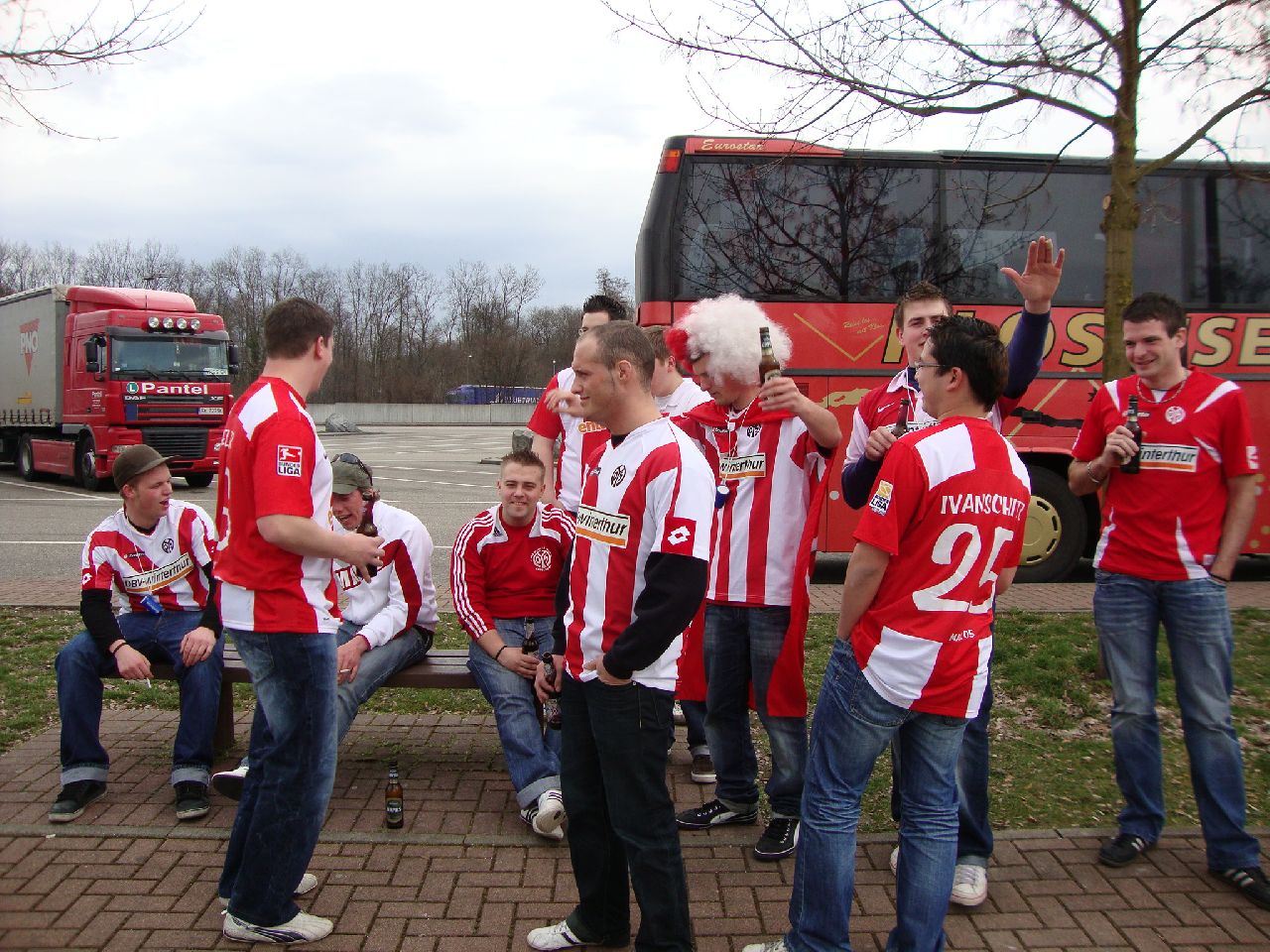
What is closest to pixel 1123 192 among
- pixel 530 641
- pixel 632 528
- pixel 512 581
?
pixel 512 581

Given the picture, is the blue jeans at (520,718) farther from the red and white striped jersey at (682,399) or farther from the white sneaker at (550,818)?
the red and white striped jersey at (682,399)

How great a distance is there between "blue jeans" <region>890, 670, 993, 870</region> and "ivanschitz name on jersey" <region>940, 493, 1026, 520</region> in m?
1.02

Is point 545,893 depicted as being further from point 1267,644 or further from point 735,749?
point 1267,644

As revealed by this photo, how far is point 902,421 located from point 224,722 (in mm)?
3334

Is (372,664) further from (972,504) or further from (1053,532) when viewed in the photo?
(1053,532)

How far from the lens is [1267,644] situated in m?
6.47

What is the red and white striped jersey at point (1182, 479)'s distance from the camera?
3.66 meters

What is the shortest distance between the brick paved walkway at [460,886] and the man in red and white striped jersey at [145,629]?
7.0 inches

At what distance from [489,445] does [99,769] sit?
35.5 meters

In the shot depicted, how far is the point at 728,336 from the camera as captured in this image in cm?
366

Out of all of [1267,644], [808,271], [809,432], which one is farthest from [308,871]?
[808,271]

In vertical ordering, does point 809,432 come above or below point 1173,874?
above

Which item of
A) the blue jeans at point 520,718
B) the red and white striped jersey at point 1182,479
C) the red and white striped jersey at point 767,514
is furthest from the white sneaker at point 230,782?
the red and white striped jersey at point 1182,479

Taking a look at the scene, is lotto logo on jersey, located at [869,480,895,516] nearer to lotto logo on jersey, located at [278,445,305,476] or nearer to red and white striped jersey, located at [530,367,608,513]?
lotto logo on jersey, located at [278,445,305,476]
